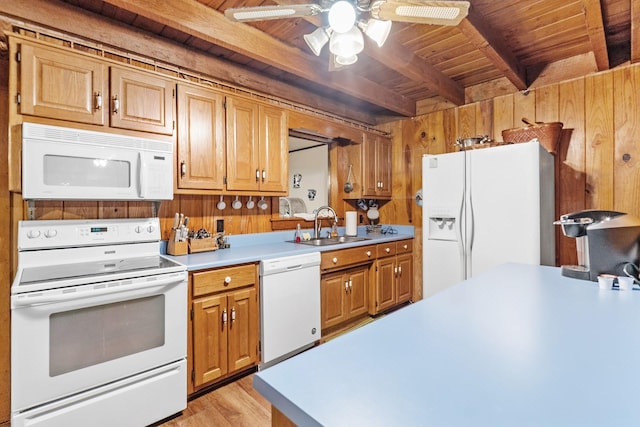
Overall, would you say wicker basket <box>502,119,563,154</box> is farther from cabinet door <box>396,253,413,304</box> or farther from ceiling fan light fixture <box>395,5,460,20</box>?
ceiling fan light fixture <box>395,5,460,20</box>

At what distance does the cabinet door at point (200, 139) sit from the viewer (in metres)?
2.15

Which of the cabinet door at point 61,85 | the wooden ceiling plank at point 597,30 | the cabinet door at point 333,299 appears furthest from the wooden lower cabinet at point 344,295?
the wooden ceiling plank at point 597,30

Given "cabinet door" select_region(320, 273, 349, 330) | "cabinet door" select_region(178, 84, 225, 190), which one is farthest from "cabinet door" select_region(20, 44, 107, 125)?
"cabinet door" select_region(320, 273, 349, 330)

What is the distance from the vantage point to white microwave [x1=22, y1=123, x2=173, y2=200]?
159 centimetres

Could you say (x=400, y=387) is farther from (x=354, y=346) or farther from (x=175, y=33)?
(x=175, y=33)

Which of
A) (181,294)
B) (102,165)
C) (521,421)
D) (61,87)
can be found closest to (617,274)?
(521,421)

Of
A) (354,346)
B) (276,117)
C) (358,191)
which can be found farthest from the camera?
(358,191)

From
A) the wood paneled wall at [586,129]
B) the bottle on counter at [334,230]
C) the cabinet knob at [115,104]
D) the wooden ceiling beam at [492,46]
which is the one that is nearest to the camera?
the cabinet knob at [115,104]

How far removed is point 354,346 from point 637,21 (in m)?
2.68

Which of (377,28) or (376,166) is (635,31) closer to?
(377,28)

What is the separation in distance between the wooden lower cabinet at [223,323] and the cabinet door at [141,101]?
99 cm

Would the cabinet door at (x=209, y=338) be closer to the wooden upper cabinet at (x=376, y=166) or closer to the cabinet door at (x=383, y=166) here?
the wooden upper cabinet at (x=376, y=166)

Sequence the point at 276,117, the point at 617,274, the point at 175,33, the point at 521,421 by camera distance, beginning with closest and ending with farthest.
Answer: the point at 521,421
the point at 617,274
the point at 175,33
the point at 276,117

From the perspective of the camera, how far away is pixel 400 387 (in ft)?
1.88
